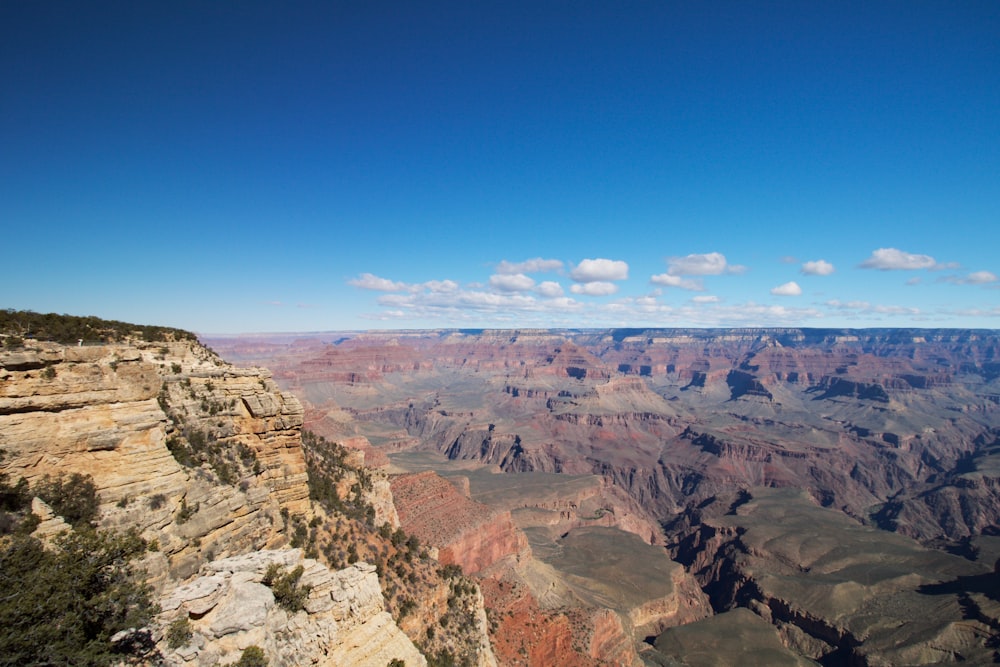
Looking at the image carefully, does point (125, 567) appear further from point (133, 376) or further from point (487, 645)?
point (487, 645)

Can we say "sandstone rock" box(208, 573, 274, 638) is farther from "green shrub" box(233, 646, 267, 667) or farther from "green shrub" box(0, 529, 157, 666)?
"green shrub" box(0, 529, 157, 666)

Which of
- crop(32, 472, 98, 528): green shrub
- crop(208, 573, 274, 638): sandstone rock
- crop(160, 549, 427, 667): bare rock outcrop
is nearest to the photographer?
crop(160, 549, 427, 667): bare rock outcrop

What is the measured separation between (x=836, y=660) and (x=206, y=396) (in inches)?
3096

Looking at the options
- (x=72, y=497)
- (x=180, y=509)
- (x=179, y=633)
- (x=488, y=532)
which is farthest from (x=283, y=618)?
(x=488, y=532)

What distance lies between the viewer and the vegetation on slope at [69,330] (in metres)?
17.0

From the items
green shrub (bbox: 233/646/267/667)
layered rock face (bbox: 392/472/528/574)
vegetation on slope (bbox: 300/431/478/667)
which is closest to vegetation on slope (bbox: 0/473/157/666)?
green shrub (bbox: 233/646/267/667)

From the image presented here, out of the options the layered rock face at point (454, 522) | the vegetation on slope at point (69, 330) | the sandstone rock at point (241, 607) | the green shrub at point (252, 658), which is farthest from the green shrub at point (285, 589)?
the layered rock face at point (454, 522)

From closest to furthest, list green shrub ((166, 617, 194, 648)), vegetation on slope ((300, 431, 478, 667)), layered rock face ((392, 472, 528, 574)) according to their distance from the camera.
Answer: green shrub ((166, 617, 194, 648)) → vegetation on slope ((300, 431, 478, 667)) → layered rock face ((392, 472, 528, 574))

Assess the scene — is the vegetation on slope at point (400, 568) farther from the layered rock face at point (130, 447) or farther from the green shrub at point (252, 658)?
the green shrub at point (252, 658)

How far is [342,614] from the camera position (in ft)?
41.7

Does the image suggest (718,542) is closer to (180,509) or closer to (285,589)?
(285,589)

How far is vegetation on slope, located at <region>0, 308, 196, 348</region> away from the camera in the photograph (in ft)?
55.9

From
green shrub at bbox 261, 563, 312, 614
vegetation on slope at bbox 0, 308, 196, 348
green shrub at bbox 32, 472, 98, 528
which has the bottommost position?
green shrub at bbox 261, 563, 312, 614

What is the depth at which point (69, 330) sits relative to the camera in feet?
64.8
